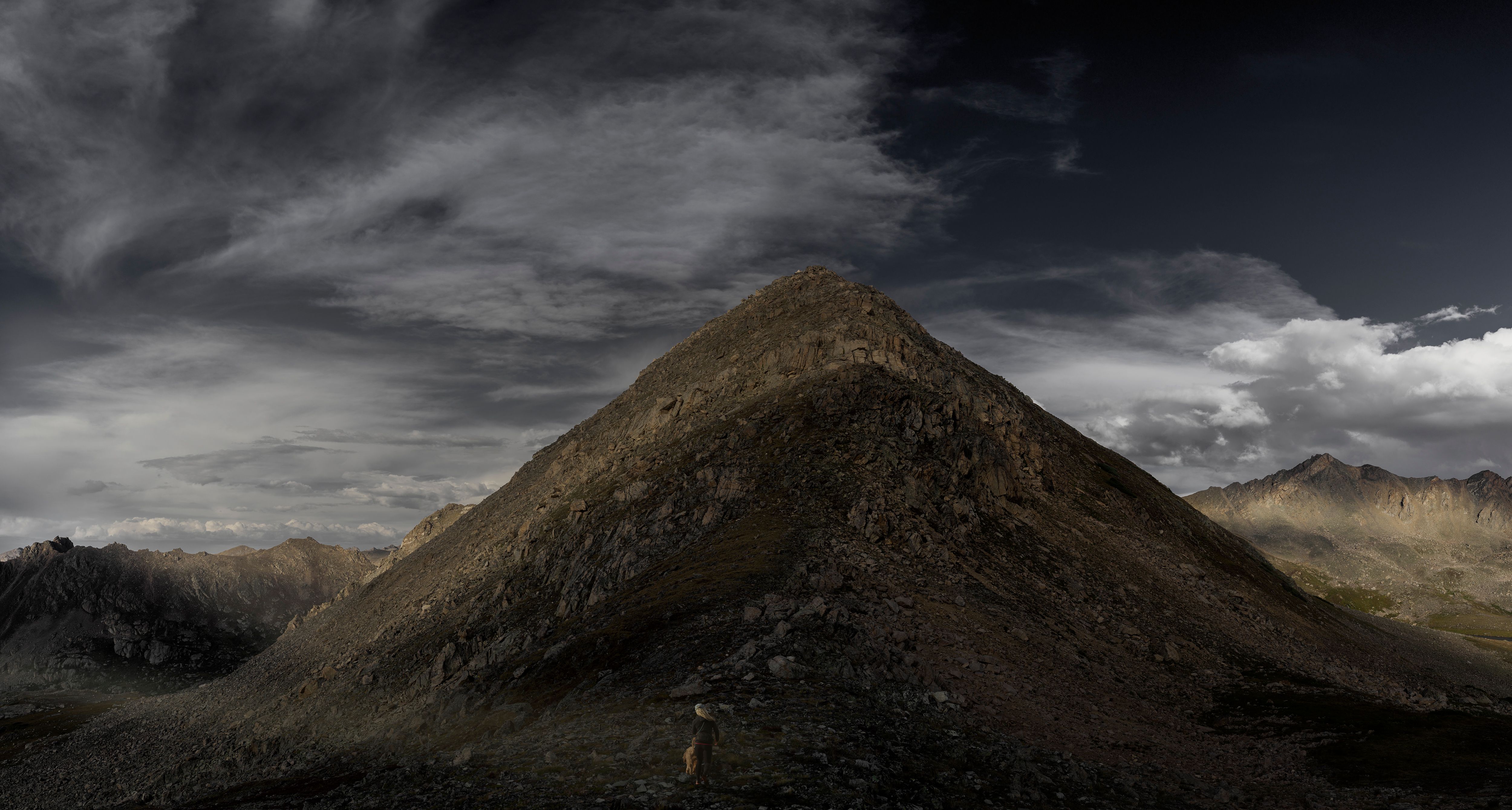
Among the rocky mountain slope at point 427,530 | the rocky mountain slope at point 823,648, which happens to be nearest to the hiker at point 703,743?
the rocky mountain slope at point 823,648

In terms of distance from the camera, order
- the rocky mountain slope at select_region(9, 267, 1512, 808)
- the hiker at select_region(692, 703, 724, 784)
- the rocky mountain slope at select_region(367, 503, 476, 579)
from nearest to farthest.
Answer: the hiker at select_region(692, 703, 724, 784)
the rocky mountain slope at select_region(9, 267, 1512, 808)
the rocky mountain slope at select_region(367, 503, 476, 579)

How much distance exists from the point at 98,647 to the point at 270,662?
5768 inches

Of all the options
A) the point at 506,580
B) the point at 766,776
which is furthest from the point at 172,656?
the point at 766,776

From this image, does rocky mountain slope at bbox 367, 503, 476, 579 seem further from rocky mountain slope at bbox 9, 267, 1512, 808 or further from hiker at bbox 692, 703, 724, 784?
hiker at bbox 692, 703, 724, 784

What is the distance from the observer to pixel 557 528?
6400cm

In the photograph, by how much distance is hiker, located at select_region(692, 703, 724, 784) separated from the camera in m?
18.3

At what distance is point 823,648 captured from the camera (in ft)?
95.5

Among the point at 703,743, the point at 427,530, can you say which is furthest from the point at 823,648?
the point at 427,530

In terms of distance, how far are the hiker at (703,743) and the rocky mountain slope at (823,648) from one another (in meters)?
0.45

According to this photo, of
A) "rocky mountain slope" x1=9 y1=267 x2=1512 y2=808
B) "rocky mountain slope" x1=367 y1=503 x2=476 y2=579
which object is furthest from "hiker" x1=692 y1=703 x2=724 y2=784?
"rocky mountain slope" x1=367 y1=503 x2=476 y2=579

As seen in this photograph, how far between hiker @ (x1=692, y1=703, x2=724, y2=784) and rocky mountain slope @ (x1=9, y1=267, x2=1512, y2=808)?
1.47ft

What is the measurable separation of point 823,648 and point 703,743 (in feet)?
37.7

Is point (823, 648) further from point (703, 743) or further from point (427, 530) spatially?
point (427, 530)

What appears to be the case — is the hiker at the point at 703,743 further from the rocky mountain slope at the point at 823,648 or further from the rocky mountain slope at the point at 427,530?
the rocky mountain slope at the point at 427,530
